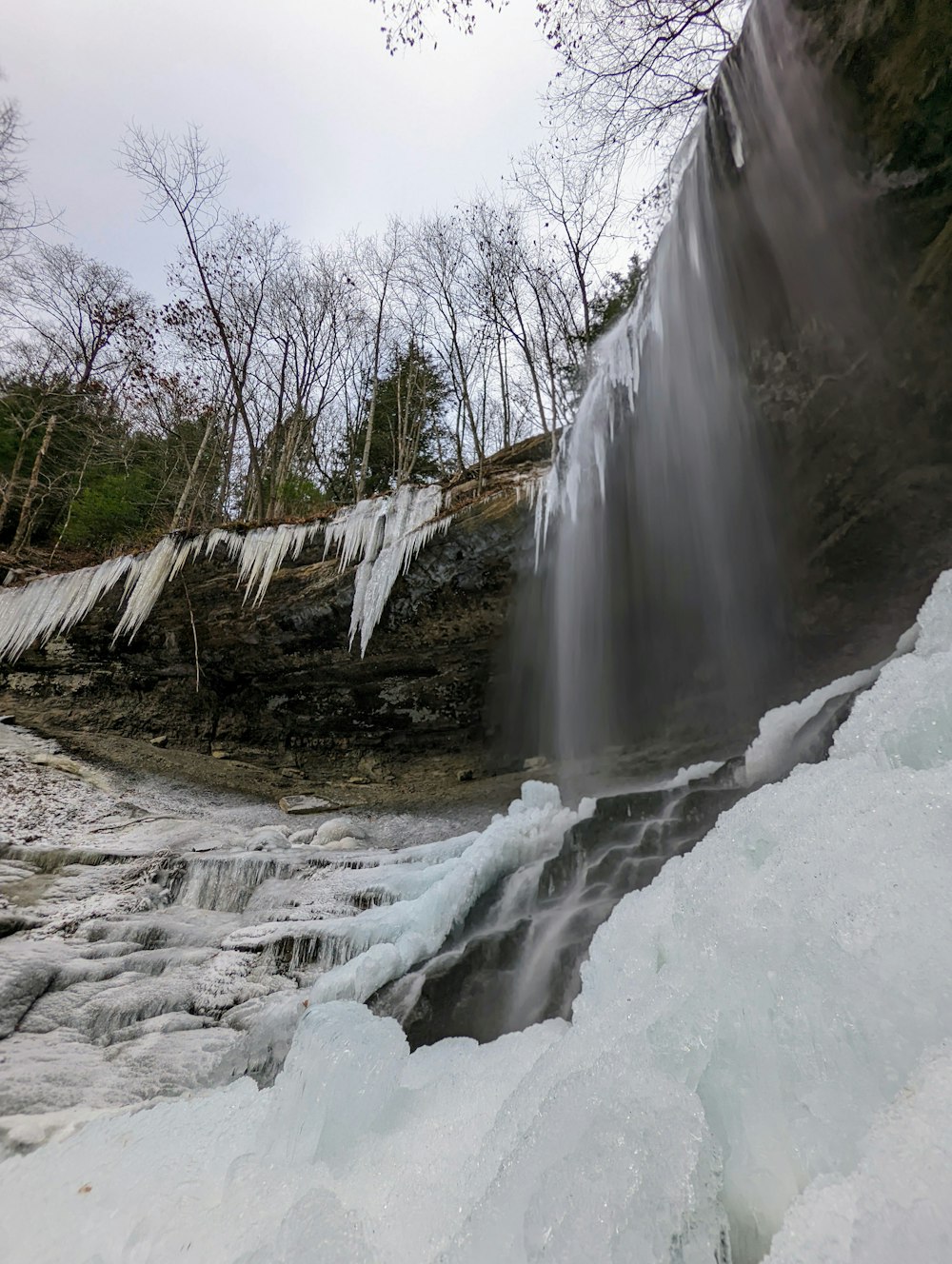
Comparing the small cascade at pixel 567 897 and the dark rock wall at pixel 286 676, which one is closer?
the small cascade at pixel 567 897

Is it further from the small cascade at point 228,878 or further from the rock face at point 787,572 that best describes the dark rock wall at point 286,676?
the small cascade at point 228,878

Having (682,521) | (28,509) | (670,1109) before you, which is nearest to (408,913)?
(670,1109)

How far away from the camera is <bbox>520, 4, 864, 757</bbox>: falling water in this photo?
5.09 metres

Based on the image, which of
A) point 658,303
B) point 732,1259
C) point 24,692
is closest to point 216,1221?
point 732,1259

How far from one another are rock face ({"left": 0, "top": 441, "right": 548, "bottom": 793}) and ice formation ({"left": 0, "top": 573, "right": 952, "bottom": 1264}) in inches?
256

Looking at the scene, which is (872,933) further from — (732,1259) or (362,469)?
(362,469)

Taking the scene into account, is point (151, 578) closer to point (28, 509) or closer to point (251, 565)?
point (251, 565)

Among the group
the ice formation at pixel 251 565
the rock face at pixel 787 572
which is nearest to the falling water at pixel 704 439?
the rock face at pixel 787 572

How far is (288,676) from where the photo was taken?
354 inches

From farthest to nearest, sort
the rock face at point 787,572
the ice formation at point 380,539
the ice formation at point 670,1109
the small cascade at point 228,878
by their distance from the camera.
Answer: the ice formation at point 380,539, the rock face at point 787,572, the small cascade at point 228,878, the ice formation at point 670,1109

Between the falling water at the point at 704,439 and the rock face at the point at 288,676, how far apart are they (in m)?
1.31

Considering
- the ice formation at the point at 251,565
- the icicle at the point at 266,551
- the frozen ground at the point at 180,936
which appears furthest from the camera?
the icicle at the point at 266,551

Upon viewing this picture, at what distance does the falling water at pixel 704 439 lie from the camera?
16.7ft

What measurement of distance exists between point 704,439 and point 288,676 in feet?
21.6
